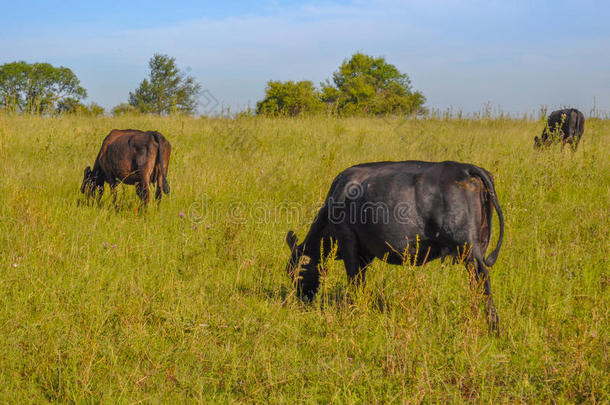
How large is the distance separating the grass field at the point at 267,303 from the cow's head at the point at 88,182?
199mm

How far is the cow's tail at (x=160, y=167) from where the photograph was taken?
22.4 ft

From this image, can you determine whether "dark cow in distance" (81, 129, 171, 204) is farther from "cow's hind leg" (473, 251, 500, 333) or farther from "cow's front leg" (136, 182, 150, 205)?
"cow's hind leg" (473, 251, 500, 333)

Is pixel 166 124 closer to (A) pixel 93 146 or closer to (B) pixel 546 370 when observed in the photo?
(A) pixel 93 146

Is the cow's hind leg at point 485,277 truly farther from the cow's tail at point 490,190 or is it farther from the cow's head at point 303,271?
the cow's head at point 303,271

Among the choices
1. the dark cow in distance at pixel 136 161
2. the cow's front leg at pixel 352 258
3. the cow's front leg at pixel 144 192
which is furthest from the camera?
the dark cow in distance at pixel 136 161

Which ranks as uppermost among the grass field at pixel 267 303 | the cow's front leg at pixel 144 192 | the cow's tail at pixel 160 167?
the cow's tail at pixel 160 167

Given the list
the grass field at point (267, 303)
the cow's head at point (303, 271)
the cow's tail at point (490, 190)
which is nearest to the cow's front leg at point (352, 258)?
the grass field at point (267, 303)

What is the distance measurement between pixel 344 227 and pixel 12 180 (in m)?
5.37

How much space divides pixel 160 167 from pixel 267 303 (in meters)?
3.65

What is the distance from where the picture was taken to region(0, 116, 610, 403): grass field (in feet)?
9.71

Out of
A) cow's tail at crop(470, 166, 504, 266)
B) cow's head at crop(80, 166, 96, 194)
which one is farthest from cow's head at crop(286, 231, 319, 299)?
cow's head at crop(80, 166, 96, 194)

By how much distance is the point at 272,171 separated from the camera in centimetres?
813

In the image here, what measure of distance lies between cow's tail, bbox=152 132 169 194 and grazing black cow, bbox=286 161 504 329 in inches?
134

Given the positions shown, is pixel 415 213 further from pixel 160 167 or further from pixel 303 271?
pixel 160 167
